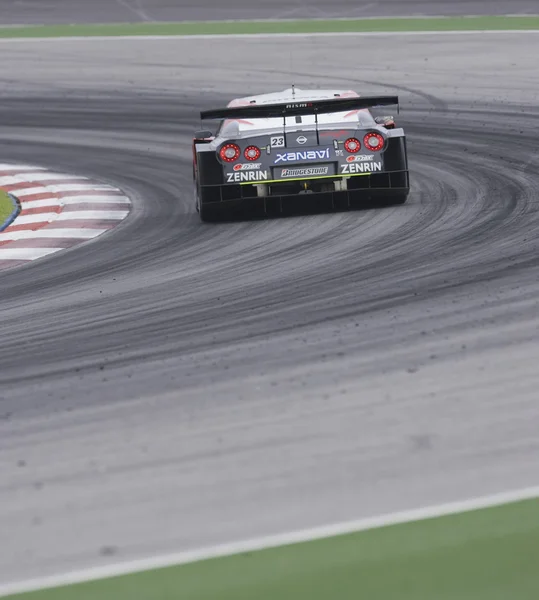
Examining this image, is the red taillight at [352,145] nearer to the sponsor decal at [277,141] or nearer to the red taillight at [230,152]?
the sponsor decal at [277,141]

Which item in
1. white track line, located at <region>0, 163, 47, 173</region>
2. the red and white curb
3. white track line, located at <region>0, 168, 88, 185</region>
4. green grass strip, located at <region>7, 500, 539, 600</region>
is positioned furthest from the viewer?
white track line, located at <region>0, 163, 47, 173</region>

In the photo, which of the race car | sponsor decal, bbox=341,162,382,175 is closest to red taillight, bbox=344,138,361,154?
the race car

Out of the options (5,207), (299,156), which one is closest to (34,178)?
(5,207)

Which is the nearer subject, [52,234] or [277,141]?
[277,141]

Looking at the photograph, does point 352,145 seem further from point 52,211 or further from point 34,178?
point 34,178

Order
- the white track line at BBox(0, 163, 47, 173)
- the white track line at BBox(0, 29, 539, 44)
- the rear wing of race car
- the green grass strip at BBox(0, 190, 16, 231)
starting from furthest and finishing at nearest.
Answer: the white track line at BBox(0, 29, 539, 44), the white track line at BBox(0, 163, 47, 173), the green grass strip at BBox(0, 190, 16, 231), the rear wing of race car

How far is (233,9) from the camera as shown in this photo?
2414cm

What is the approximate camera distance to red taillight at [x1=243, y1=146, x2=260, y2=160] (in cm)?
1000

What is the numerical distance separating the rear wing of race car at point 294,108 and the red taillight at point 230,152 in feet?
0.78

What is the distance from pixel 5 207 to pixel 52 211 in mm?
570

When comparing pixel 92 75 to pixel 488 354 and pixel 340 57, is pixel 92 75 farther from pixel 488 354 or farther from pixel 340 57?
pixel 488 354

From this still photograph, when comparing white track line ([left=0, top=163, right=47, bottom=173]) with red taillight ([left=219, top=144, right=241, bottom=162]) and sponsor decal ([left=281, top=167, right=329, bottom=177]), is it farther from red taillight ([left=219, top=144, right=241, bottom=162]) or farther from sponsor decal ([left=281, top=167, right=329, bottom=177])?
sponsor decal ([left=281, top=167, right=329, bottom=177])

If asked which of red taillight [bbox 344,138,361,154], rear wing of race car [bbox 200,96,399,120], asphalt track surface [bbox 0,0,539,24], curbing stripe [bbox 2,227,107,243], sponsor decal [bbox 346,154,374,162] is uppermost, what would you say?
asphalt track surface [bbox 0,0,539,24]

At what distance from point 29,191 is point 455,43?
9165 mm
